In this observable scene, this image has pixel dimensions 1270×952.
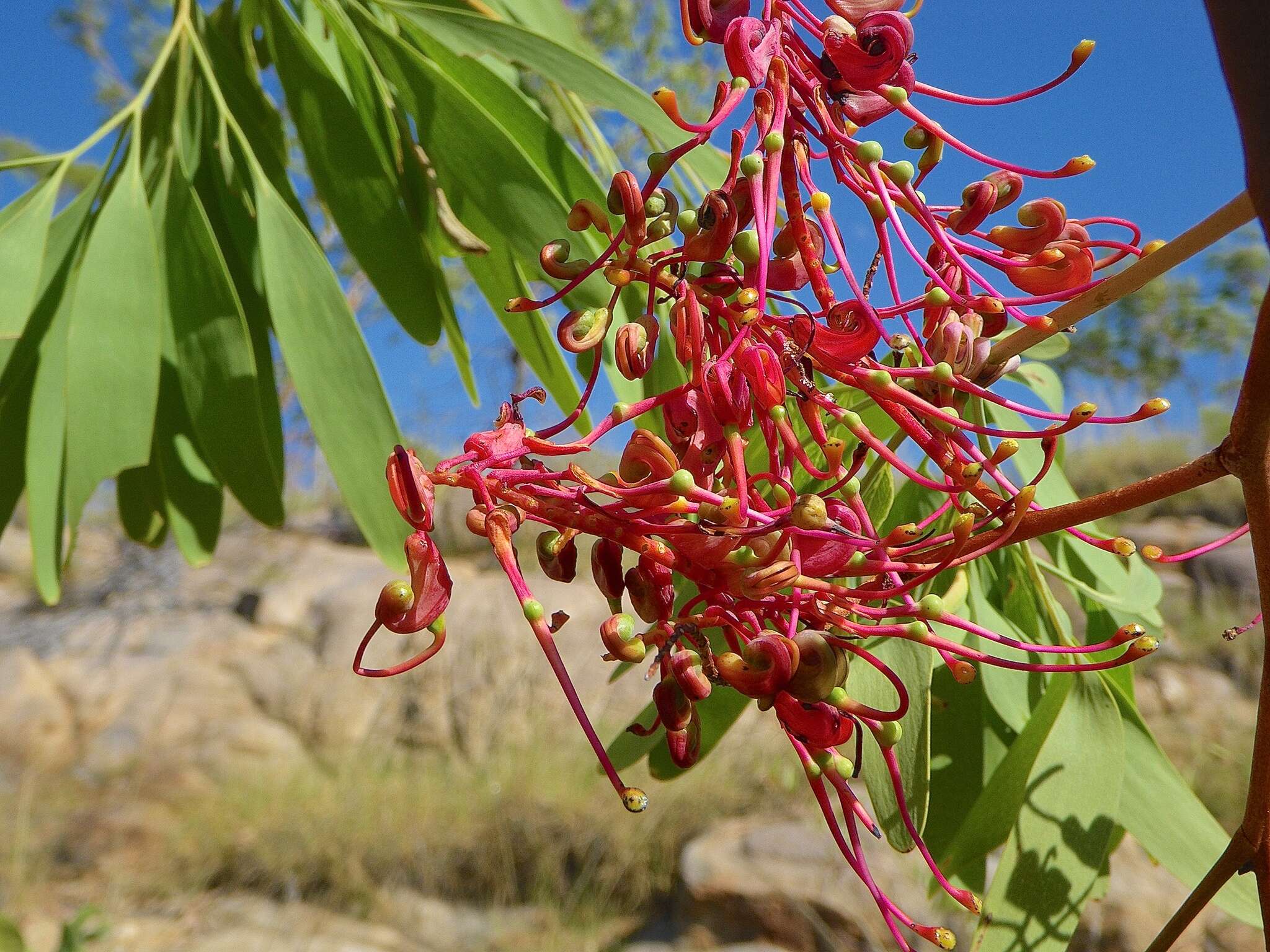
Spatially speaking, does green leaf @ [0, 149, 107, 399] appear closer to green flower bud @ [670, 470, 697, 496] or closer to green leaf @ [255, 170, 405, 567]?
green leaf @ [255, 170, 405, 567]

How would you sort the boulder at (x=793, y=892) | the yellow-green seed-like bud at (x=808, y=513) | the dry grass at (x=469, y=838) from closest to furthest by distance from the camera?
the yellow-green seed-like bud at (x=808, y=513), the boulder at (x=793, y=892), the dry grass at (x=469, y=838)

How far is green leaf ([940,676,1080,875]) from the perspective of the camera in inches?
19.3

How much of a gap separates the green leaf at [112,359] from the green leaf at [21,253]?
0.10 ft

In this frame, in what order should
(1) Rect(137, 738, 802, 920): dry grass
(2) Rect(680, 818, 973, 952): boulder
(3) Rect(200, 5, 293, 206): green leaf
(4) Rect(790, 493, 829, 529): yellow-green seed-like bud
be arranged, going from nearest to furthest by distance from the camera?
(4) Rect(790, 493, 829, 529): yellow-green seed-like bud, (3) Rect(200, 5, 293, 206): green leaf, (2) Rect(680, 818, 973, 952): boulder, (1) Rect(137, 738, 802, 920): dry grass

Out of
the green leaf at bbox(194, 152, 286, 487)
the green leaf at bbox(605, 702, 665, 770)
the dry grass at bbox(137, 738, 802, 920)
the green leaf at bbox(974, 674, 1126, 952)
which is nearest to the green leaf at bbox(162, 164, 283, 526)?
the green leaf at bbox(194, 152, 286, 487)

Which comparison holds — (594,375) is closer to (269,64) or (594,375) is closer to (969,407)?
(969,407)

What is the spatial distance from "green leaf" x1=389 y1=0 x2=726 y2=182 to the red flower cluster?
0.25 metres

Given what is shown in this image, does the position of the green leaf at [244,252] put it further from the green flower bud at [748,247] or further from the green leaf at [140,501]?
the green flower bud at [748,247]

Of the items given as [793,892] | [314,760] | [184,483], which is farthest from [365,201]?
[314,760]

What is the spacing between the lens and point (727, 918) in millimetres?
2926

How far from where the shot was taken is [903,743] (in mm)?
423

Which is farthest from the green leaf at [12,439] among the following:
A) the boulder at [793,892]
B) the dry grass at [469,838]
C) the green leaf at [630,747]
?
the dry grass at [469,838]

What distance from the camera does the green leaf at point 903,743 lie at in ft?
1.35

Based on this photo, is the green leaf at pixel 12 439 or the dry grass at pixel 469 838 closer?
the green leaf at pixel 12 439
